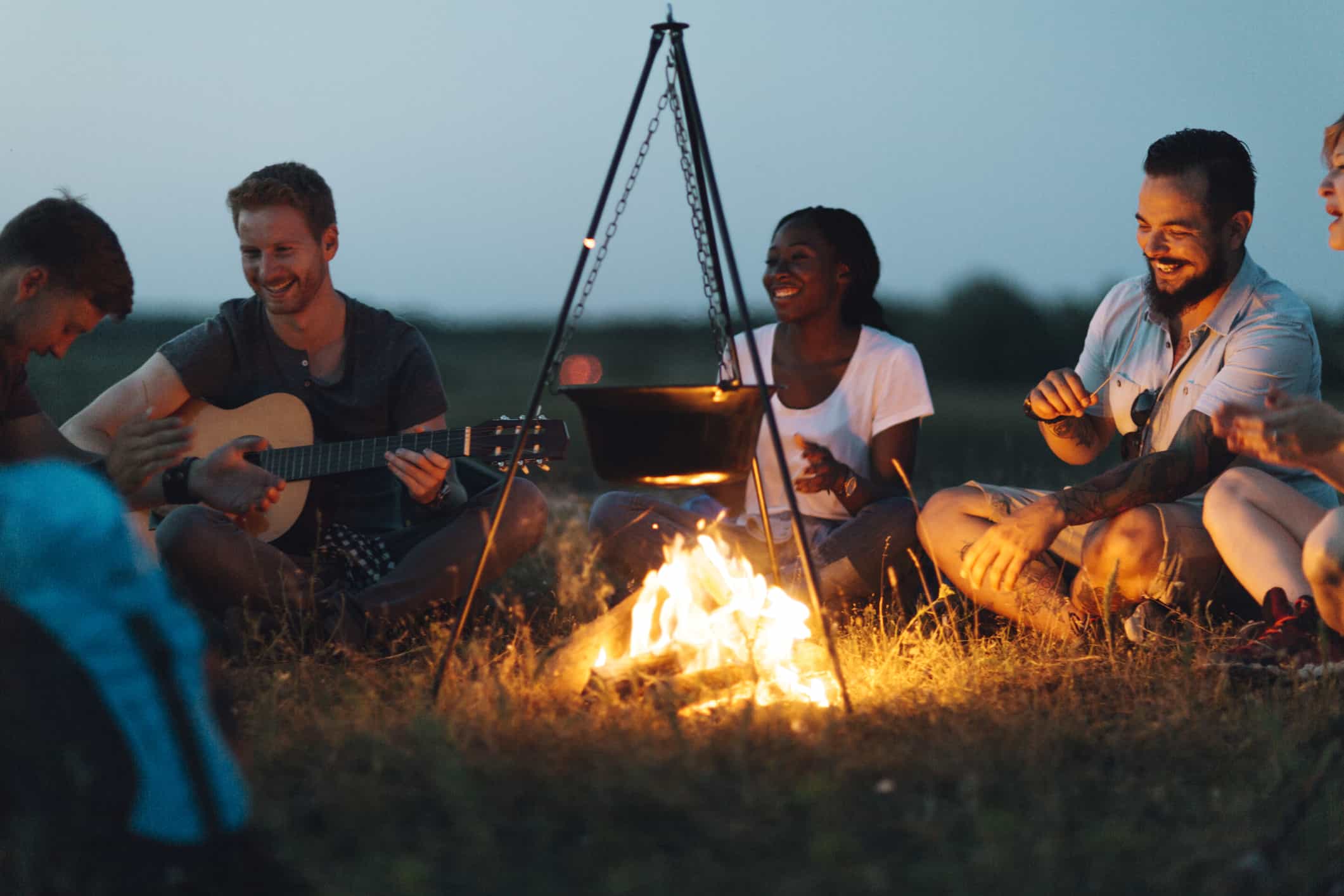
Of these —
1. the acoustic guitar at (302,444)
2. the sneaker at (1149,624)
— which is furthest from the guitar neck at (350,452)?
the sneaker at (1149,624)

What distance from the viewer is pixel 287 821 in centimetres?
253

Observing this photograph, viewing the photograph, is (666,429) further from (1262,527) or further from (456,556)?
(1262,527)

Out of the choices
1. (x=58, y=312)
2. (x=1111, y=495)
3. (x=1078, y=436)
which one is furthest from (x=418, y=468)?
(x=1078, y=436)

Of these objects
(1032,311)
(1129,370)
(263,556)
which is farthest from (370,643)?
(1032,311)

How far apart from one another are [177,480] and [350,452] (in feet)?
2.13

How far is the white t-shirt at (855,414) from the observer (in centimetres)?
493

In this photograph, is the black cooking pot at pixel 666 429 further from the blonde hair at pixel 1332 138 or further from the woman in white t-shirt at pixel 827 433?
the blonde hair at pixel 1332 138

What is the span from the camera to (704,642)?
3.70 metres

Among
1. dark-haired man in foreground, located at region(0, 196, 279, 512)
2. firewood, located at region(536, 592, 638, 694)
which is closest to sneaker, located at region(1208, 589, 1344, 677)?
firewood, located at region(536, 592, 638, 694)

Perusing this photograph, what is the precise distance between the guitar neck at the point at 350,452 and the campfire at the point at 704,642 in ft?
3.28

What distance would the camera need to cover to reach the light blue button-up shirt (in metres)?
4.15

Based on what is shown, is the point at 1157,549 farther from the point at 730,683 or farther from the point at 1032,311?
the point at 1032,311

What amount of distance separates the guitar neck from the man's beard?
269cm

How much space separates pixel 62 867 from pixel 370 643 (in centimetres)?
211
